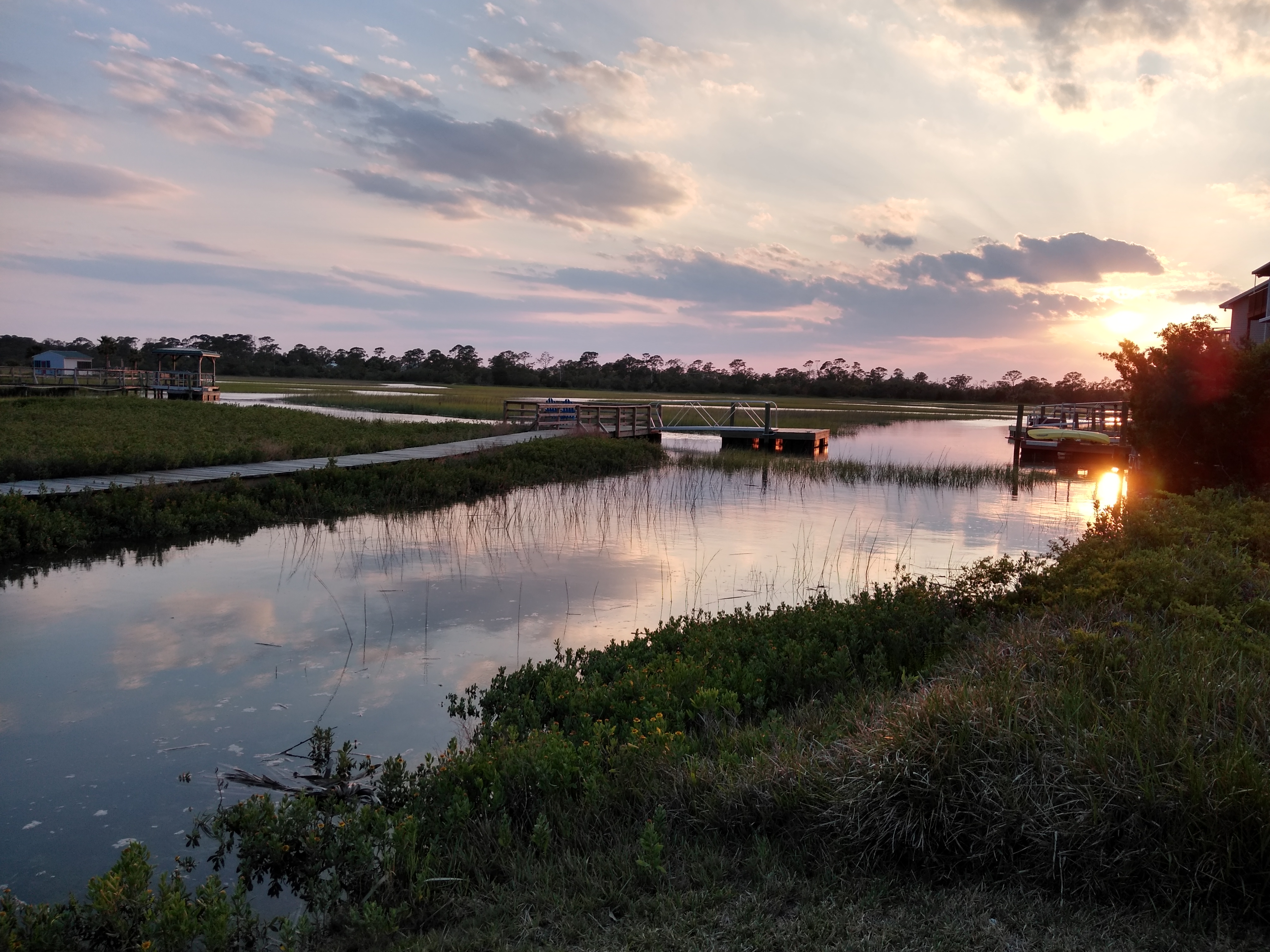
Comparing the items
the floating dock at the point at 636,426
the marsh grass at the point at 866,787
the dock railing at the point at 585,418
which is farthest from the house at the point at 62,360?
the marsh grass at the point at 866,787

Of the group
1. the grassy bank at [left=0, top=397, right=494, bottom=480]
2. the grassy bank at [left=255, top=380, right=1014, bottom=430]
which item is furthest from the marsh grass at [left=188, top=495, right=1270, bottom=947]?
the grassy bank at [left=255, top=380, right=1014, bottom=430]

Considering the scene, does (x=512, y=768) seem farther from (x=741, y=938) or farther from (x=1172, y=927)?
(x=1172, y=927)

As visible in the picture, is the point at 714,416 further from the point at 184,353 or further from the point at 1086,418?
the point at 184,353

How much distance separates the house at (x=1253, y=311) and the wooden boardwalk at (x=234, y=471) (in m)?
25.2

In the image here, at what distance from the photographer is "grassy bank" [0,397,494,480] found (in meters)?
17.5

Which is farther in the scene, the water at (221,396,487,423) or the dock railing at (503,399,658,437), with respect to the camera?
the water at (221,396,487,423)

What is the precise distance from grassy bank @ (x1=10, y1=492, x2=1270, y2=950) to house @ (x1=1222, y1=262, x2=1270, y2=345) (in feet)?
95.3

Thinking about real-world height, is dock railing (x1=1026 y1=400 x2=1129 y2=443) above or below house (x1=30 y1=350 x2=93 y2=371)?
below

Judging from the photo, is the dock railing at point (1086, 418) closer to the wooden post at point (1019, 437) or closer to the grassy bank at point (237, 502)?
the wooden post at point (1019, 437)

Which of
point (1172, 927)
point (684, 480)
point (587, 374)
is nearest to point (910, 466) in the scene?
point (684, 480)

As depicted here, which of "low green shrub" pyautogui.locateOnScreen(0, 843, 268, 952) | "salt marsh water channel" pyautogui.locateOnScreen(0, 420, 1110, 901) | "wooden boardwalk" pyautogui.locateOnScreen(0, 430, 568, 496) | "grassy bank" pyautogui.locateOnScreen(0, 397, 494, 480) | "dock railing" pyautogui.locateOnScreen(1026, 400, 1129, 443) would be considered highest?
"dock railing" pyautogui.locateOnScreen(1026, 400, 1129, 443)

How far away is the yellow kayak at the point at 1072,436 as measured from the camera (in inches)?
1412

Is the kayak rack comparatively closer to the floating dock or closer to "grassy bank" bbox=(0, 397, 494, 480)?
the floating dock

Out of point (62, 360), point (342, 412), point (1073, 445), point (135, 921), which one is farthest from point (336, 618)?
point (62, 360)
